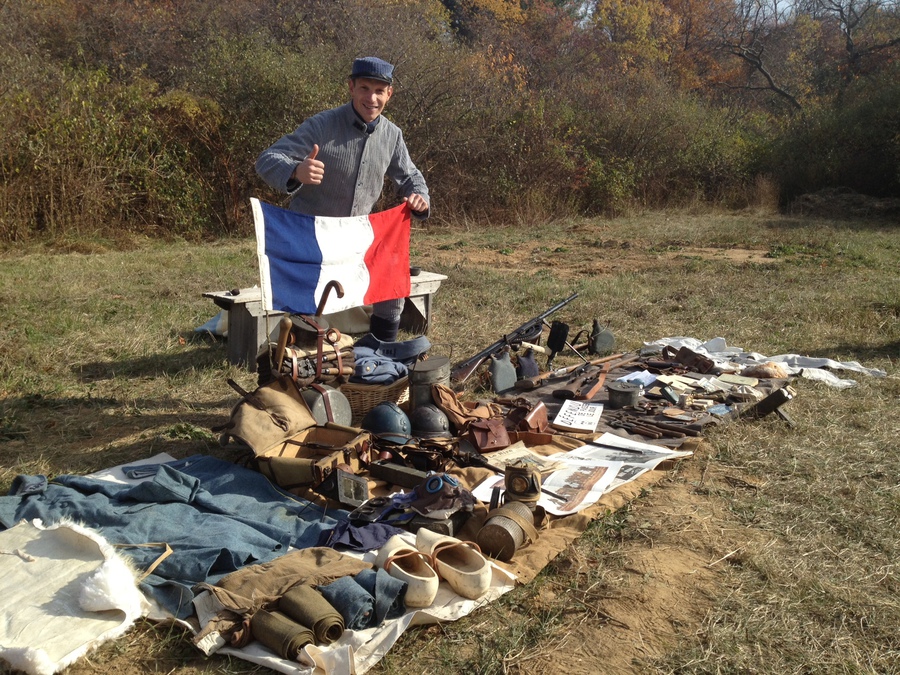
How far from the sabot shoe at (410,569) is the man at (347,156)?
2.34 metres

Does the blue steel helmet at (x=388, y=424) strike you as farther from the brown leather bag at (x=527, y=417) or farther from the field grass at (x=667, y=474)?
the field grass at (x=667, y=474)

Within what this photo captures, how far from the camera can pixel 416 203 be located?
5066 mm

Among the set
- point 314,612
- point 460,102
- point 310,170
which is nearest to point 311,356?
point 310,170

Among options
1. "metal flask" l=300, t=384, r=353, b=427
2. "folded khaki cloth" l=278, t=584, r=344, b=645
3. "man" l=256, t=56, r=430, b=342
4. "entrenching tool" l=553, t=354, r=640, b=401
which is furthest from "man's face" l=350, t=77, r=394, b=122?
"folded khaki cloth" l=278, t=584, r=344, b=645

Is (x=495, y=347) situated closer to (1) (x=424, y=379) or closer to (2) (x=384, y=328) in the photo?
(2) (x=384, y=328)

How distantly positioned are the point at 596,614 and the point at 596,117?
17508 mm

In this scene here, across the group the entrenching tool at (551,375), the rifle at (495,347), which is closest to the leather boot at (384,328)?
the rifle at (495,347)

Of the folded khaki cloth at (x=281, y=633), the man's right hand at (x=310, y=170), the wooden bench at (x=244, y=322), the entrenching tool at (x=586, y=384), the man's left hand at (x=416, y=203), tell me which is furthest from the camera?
the wooden bench at (x=244, y=322)

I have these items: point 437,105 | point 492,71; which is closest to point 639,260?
point 437,105

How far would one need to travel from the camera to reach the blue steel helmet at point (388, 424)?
423 centimetres

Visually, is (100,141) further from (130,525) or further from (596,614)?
(596,614)

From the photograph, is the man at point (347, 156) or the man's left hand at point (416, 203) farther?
the man's left hand at point (416, 203)

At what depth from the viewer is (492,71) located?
82.3ft

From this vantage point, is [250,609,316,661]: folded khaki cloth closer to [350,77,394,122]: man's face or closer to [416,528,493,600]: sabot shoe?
[416,528,493,600]: sabot shoe
